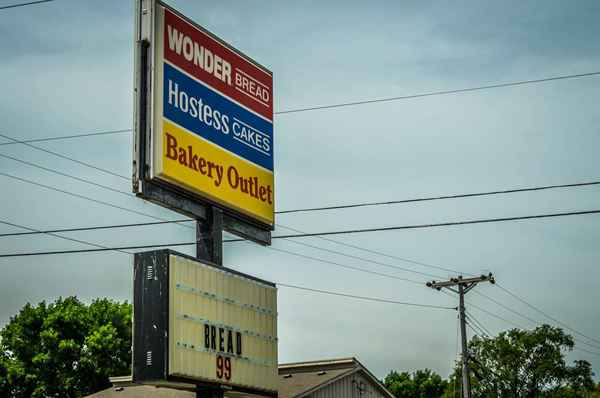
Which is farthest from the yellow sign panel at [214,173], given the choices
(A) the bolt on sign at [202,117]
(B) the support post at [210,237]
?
(B) the support post at [210,237]

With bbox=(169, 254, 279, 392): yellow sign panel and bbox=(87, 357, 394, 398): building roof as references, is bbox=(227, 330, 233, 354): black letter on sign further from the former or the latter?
bbox=(87, 357, 394, 398): building roof

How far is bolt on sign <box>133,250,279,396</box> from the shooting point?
20.0 m

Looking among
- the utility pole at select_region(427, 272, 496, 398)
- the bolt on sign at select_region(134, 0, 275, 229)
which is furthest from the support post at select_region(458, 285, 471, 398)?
the bolt on sign at select_region(134, 0, 275, 229)

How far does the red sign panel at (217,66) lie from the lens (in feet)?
72.1

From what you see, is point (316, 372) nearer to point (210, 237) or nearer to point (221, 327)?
point (210, 237)

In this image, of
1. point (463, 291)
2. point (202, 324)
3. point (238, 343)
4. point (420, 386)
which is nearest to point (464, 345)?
point (463, 291)

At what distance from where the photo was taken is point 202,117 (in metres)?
22.7

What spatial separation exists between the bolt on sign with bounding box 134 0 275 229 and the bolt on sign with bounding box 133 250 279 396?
1612mm

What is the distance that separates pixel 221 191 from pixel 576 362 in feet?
187

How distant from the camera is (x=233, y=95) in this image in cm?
2398

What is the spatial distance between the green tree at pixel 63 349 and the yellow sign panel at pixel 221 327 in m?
44.3

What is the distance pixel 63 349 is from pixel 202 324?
4820 centimetres

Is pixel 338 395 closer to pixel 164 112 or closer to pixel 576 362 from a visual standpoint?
pixel 164 112

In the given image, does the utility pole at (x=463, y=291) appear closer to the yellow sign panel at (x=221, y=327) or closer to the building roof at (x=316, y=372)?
the building roof at (x=316, y=372)
